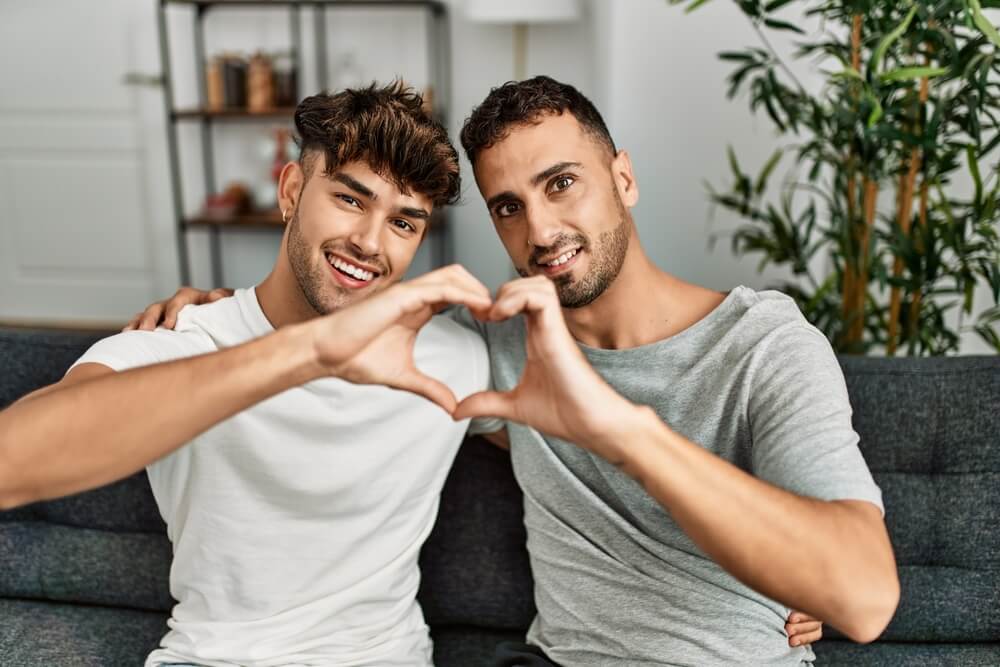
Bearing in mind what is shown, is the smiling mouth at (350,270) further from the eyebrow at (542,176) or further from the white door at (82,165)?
the white door at (82,165)

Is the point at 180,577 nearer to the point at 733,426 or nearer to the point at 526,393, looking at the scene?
the point at 526,393

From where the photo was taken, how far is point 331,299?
141cm

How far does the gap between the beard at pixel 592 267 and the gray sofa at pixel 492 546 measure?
352 mm

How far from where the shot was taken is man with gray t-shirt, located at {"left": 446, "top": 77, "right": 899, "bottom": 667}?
995mm

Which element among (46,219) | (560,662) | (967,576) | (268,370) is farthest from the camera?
(46,219)

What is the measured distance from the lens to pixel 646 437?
100cm

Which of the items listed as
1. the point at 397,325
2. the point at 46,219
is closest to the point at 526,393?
the point at 397,325

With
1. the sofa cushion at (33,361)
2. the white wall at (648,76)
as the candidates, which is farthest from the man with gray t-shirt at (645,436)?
the white wall at (648,76)

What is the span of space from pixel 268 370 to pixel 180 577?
0.54 metres

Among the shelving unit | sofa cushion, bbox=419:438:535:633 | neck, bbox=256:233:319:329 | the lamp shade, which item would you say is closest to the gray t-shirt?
sofa cushion, bbox=419:438:535:633

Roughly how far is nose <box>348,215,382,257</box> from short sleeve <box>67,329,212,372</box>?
0.88 feet

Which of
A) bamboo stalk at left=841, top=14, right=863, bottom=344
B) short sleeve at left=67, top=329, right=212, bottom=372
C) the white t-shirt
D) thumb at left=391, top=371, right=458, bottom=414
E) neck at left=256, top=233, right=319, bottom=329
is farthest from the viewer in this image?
bamboo stalk at left=841, top=14, right=863, bottom=344

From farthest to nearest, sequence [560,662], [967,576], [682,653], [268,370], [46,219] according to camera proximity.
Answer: [46,219] → [967,576] → [560,662] → [682,653] → [268,370]

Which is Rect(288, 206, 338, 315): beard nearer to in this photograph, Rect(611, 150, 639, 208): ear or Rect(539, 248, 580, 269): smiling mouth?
Rect(539, 248, 580, 269): smiling mouth
